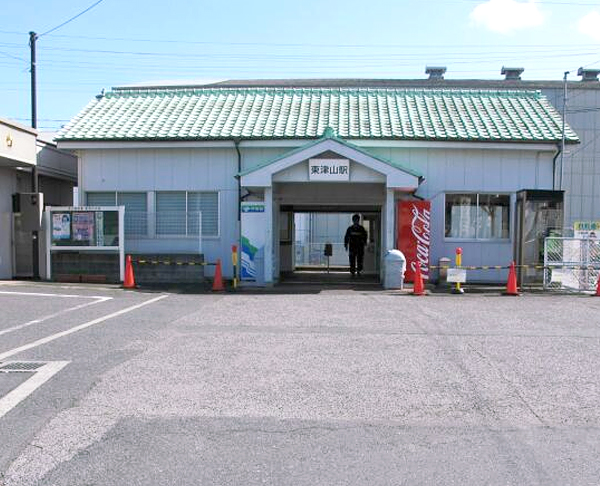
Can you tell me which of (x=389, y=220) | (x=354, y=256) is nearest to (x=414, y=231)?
(x=389, y=220)

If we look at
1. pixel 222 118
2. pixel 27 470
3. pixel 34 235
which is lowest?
pixel 27 470

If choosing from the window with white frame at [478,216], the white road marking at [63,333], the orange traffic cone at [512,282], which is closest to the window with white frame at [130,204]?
the white road marking at [63,333]

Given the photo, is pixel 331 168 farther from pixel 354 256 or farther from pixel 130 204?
pixel 130 204

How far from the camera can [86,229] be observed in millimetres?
16000

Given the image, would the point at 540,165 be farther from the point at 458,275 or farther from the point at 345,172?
the point at 345,172

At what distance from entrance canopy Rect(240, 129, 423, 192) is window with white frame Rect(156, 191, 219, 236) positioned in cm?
238

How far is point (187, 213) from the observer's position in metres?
16.8

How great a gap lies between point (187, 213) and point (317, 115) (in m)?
5.00

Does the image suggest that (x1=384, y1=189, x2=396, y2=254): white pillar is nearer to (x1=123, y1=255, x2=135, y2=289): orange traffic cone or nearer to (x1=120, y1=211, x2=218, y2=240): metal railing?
(x1=120, y1=211, x2=218, y2=240): metal railing

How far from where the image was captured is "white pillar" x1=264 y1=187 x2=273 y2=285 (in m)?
14.9

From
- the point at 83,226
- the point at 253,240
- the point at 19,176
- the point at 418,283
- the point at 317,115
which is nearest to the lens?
the point at 418,283

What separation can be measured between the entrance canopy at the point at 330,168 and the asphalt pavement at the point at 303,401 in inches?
217

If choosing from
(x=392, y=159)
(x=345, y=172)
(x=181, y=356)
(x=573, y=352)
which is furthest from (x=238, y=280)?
(x=573, y=352)

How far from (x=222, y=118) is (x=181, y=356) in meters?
11.7
